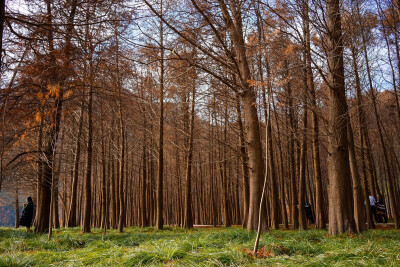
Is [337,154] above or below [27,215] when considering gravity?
above

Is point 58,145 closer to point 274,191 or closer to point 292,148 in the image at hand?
point 274,191

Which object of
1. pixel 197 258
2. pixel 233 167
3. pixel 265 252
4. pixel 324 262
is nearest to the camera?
pixel 324 262

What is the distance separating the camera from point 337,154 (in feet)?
22.9

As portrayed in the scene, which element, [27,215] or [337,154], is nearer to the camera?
[337,154]

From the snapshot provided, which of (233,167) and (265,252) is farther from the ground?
(233,167)

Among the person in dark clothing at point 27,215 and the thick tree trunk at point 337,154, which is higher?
the thick tree trunk at point 337,154

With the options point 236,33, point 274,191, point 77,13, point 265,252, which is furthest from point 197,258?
point 274,191

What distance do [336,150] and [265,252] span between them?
13.1ft

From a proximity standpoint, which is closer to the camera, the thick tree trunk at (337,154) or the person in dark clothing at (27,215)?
the thick tree trunk at (337,154)

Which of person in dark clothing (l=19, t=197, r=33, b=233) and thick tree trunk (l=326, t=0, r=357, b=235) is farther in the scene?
person in dark clothing (l=19, t=197, r=33, b=233)

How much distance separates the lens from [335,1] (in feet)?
22.9

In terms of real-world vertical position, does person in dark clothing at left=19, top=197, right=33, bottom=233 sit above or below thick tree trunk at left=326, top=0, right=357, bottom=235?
below

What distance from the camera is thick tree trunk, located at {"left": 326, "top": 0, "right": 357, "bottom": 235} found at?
22.3 ft

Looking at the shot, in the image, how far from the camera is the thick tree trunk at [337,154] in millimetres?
6805
